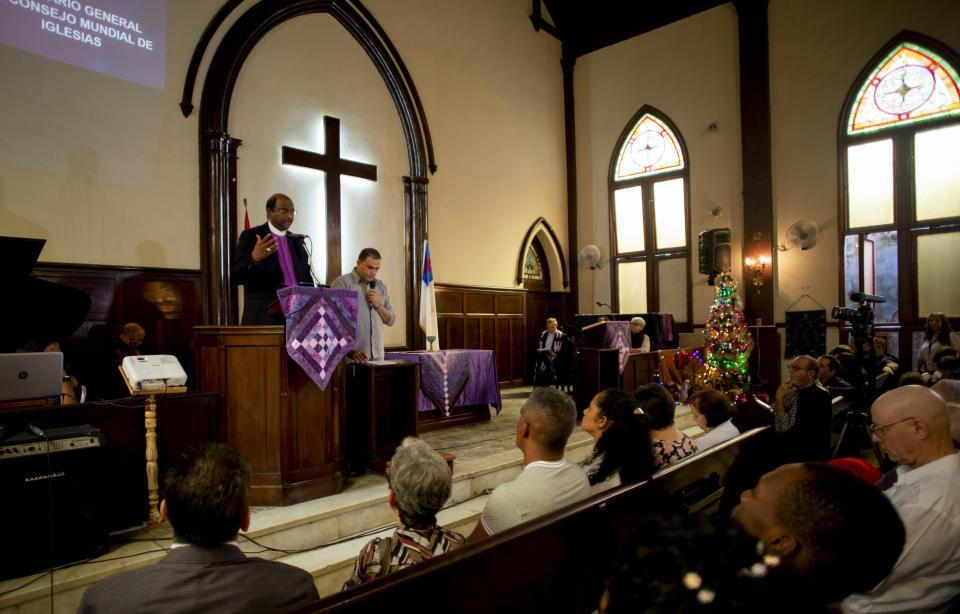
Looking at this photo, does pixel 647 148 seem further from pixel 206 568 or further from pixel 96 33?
pixel 206 568

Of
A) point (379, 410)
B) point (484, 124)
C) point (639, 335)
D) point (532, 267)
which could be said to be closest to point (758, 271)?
point (639, 335)

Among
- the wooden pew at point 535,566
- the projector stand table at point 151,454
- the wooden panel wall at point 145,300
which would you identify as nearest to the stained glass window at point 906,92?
the wooden pew at point 535,566

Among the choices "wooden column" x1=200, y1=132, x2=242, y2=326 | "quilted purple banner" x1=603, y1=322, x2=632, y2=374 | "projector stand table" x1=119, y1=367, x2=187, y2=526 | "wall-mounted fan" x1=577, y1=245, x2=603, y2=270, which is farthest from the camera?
"wall-mounted fan" x1=577, y1=245, x2=603, y2=270

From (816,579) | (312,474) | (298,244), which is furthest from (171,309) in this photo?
(816,579)

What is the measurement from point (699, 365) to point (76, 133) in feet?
24.5

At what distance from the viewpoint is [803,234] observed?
855cm

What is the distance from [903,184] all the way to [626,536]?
9479 mm

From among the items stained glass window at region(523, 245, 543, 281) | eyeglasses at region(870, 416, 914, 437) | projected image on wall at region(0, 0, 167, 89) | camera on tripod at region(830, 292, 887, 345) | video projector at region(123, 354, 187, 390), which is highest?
projected image on wall at region(0, 0, 167, 89)

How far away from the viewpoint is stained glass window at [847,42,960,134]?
25.7 ft

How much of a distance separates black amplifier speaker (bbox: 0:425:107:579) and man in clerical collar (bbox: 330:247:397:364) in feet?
6.23

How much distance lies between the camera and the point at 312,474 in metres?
3.22

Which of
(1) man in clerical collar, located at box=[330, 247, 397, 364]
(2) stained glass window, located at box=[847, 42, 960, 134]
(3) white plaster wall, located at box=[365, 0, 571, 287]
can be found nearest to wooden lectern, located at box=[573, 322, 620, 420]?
(1) man in clerical collar, located at box=[330, 247, 397, 364]

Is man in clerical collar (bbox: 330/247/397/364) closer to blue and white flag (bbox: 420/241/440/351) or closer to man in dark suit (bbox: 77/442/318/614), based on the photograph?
blue and white flag (bbox: 420/241/440/351)

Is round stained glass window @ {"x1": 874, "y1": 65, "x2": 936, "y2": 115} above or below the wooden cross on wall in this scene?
above
